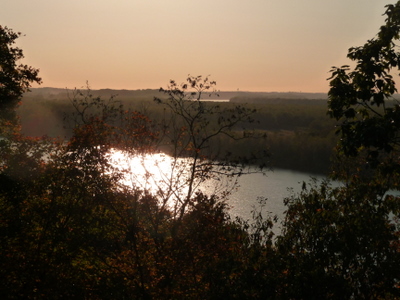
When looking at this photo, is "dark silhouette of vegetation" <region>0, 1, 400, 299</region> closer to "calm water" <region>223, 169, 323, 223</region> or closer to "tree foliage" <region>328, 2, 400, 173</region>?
"tree foliage" <region>328, 2, 400, 173</region>

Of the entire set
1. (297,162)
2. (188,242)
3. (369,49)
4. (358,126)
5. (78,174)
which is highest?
(369,49)

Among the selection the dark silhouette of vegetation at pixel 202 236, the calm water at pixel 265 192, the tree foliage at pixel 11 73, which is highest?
the tree foliage at pixel 11 73

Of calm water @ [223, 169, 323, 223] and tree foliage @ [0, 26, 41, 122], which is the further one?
calm water @ [223, 169, 323, 223]

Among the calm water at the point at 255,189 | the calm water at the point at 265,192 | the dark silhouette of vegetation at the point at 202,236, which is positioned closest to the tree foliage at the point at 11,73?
the dark silhouette of vegetation at the point at 202,236

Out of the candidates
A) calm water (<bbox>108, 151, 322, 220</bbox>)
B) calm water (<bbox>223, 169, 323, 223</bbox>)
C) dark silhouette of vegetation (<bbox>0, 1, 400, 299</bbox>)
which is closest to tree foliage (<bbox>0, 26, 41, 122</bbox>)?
dark silhouette of vegetation (<bbox>0, 1, 400, 299</bbox>)

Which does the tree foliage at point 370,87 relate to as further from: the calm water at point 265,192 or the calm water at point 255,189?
the calm water at point 265,192

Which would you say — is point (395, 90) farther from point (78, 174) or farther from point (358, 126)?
point (78, 174)


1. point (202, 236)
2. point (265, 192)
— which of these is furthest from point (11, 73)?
point (265, 192)

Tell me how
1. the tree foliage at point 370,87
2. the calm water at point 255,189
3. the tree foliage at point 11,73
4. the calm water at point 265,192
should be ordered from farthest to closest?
1. the calm water at point 265,192
2. the calm water at point 255,189
3. the tree foliage at point 11,73
4. the tree foliage at point 370,87

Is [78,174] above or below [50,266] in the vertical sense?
above

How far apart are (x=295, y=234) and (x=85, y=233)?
9.79m

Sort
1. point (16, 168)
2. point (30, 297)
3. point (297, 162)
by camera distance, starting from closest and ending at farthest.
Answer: point (30, 297) → point (16, 168) → point (297, 162)

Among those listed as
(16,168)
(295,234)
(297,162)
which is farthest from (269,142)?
(295,234)

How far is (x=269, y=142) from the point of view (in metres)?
81.7
